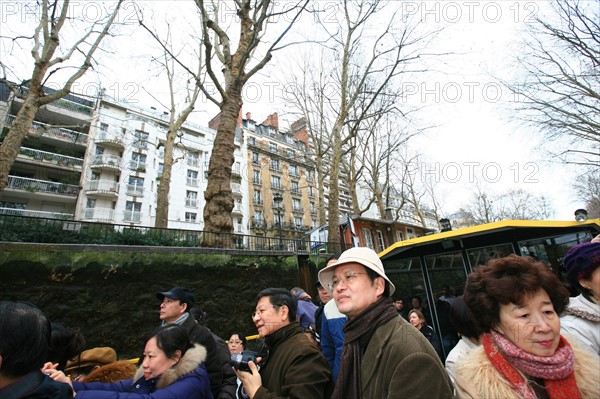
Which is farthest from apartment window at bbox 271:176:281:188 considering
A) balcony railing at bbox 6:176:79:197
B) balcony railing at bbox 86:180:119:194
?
balcony railing at bbox 6:176:79:197

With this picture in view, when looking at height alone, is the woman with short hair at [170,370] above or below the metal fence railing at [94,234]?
below

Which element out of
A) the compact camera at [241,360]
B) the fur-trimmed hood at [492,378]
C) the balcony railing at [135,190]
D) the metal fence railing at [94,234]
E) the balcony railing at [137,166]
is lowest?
the compact camera at [241,360]

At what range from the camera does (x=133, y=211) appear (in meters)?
27.9

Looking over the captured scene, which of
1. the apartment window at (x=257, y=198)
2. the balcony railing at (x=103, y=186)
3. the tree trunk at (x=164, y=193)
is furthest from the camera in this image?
the apartment window at (x=257, y=198)

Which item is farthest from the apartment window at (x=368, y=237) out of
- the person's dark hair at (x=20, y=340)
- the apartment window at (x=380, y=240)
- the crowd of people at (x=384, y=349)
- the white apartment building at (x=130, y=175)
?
the person's dark hair at (x=20, y=340)

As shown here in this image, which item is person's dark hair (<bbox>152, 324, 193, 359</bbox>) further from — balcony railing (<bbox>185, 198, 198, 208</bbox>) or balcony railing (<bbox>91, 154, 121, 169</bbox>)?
balcony railing (<bbox>185, 198, 198, 208</bbox>)

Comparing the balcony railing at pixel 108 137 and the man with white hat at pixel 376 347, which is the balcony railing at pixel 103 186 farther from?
the man with white hat at pixel 376 347

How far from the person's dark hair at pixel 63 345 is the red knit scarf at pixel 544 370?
3.27m

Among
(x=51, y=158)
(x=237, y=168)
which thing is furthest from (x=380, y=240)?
(x=51, y=158)

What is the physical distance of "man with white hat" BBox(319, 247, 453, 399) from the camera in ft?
4.40

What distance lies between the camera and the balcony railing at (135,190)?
27923 mm

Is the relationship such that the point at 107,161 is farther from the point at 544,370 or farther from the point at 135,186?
the point at 544,370

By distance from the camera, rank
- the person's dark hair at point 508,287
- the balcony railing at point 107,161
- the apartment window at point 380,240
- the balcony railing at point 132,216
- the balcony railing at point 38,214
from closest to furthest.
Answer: the person's dark hair at point 508,287
the balcony railing at point 38,214
the apartment window at point 380,240
the balcony railing at point 107,161
the balcony railing at point 132,216

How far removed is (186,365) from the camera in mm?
2191
